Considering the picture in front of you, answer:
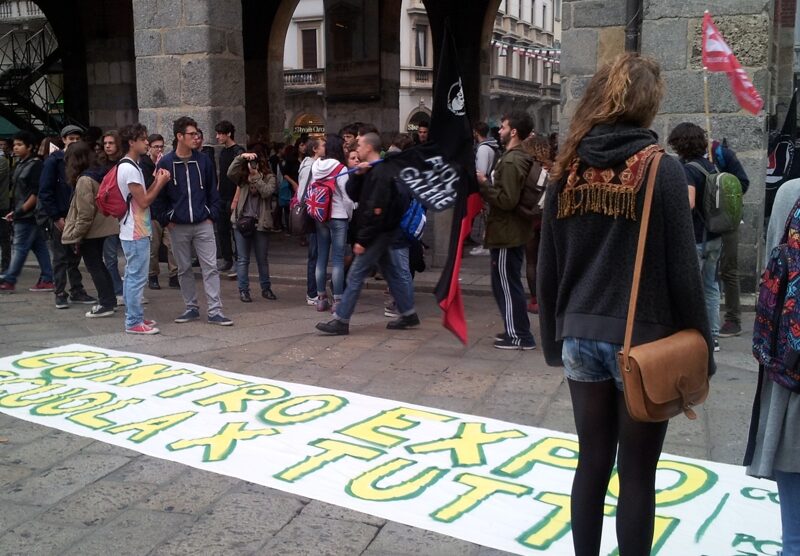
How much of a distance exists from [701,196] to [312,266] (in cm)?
381

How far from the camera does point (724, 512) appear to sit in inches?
139

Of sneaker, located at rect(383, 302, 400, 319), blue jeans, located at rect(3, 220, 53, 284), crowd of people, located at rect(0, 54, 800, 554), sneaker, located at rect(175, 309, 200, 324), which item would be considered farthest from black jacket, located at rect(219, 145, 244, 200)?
sneaker, located at rect(383, 302, 400, 319)

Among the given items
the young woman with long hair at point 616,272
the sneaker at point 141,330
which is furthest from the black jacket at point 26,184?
the young woman with long hair at point 616,272

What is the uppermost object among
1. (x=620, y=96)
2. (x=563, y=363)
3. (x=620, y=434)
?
(x=620, y=96)

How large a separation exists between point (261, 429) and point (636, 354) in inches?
107

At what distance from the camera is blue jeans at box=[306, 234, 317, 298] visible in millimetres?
8133

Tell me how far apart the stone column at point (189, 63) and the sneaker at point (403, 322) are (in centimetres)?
357

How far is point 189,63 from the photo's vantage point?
364 inches

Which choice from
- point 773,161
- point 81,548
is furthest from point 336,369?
point 773,161

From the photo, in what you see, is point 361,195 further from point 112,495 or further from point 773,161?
point 773,161

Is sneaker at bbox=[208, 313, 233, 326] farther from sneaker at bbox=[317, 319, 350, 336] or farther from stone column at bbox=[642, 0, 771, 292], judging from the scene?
stone column at bbox=[642, 0, 771, 292]

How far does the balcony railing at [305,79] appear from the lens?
4444 cm

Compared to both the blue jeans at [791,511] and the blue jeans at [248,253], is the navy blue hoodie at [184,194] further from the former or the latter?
the blue jeans at [791,511]

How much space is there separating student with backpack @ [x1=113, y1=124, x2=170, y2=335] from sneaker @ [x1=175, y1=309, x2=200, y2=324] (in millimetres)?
452
